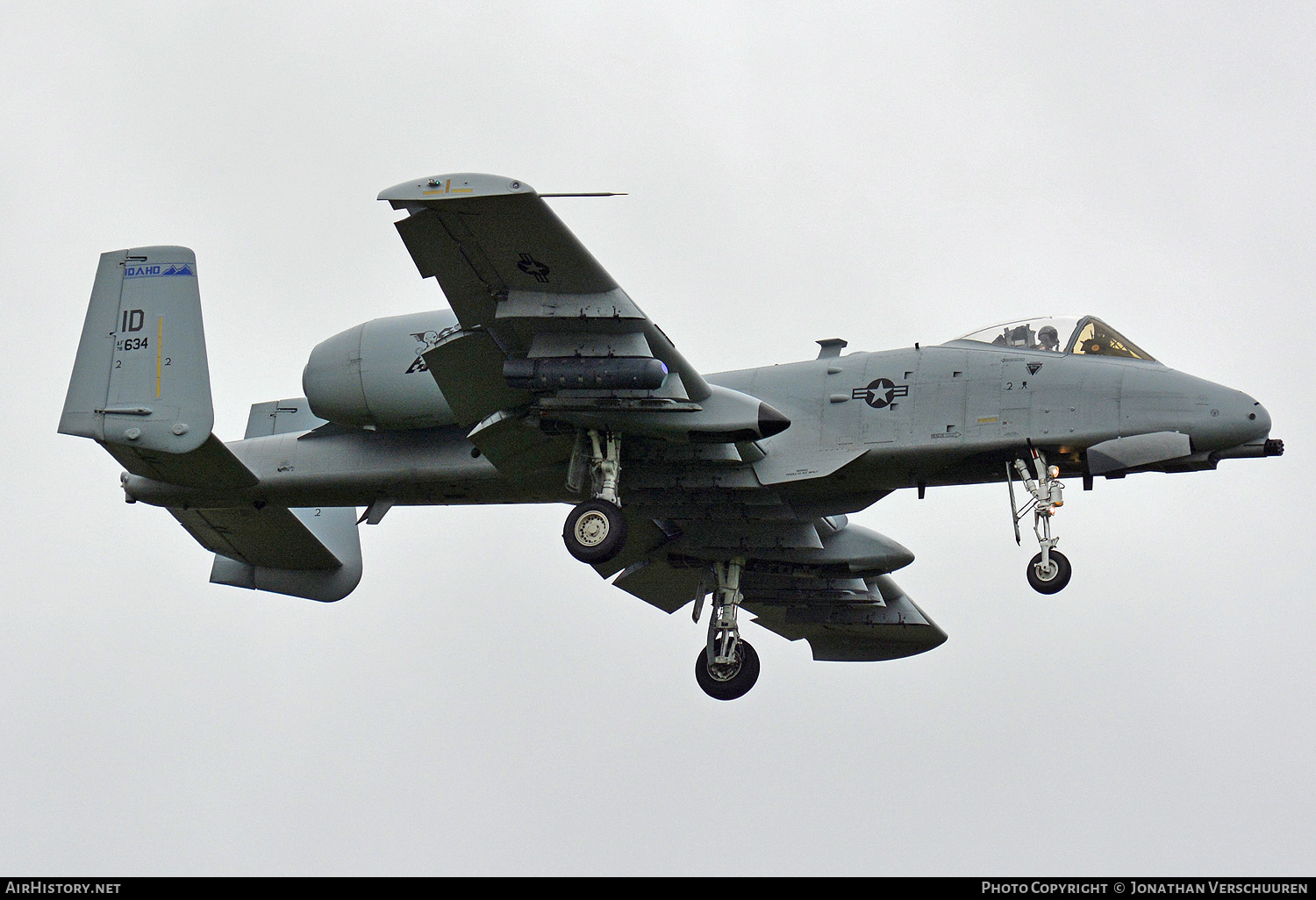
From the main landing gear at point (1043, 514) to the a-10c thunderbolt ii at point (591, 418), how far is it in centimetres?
4

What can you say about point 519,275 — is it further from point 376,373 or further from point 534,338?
point 376,373

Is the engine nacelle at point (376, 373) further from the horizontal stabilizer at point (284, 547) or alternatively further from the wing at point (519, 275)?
the horizontal stabilizer at point (284, 547)

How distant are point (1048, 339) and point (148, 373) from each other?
12936 mm

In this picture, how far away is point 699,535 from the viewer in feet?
89.4

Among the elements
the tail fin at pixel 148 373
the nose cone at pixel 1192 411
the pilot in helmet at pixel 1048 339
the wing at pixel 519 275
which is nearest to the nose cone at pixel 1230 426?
the nose cone at pixel 1192 411

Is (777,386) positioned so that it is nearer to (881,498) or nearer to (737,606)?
(881,498)

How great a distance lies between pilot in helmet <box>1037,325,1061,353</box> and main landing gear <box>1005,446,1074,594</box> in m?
1.55

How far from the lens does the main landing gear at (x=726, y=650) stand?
27812mm

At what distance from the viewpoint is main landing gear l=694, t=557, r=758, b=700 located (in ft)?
91.2

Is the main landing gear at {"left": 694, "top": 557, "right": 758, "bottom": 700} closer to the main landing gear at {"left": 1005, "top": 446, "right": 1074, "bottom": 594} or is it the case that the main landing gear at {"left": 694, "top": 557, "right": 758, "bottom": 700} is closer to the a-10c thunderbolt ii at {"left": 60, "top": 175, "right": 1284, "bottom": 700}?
the a-10c thunderbolt ii at {"left": 60, "top": 175, "right": 1284, "bottom": 700}

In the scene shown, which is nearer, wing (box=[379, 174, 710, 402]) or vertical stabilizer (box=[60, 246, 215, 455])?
wing (box=[379, 174, 710, 402])

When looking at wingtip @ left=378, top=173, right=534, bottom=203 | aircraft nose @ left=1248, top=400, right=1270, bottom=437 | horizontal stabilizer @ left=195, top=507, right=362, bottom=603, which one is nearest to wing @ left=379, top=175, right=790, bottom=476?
wingtip @ left=378, top=173, right=534, bottom=203

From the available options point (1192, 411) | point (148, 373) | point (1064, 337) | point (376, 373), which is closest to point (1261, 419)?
point (1192, 411)
